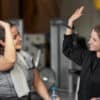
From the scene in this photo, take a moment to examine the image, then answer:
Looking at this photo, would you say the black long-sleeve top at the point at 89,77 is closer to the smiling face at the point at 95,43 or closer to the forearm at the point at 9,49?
the smiling face at the point at 95,43

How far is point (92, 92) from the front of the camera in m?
3.46

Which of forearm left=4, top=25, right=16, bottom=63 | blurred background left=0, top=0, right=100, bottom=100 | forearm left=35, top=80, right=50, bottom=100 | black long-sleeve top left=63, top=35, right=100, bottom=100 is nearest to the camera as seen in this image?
forearm left=4, top=25, right=16, bottom=63

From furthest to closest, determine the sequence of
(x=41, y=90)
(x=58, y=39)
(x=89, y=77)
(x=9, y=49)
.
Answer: (x=58, y=39), (x=41, y=90), (x=89, y=77), (x=9, y=49)

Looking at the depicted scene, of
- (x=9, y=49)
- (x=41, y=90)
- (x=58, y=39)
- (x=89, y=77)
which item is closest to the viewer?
(x=9, y=49)

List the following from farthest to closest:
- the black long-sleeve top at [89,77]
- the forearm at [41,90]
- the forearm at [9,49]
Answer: the forearm at [41,90] → the black long-sleeve top at [89,77] → the forearm at [9,49]

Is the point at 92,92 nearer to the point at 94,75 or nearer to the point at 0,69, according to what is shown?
the point at 94,75

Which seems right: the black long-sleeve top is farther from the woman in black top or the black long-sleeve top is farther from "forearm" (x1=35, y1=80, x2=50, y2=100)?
"forearm" (x1=35, y1=80, x2=50, y2=100)

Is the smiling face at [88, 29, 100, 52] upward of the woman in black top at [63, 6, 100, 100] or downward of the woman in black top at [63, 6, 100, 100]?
upward

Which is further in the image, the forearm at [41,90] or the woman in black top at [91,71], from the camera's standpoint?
the forearm at [41,90]

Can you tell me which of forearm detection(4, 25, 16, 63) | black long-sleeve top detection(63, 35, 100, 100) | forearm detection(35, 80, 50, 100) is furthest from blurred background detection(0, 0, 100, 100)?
forearm detection(4, 25, 16, 63)

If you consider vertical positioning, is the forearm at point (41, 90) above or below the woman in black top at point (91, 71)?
below

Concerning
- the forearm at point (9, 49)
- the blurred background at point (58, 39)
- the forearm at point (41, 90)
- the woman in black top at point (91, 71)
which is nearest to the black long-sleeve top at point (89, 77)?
the woman in black top at point (91, 71)

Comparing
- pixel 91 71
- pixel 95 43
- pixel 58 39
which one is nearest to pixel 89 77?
pixel 91 71

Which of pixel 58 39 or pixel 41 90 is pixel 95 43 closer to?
pixel 41 90
